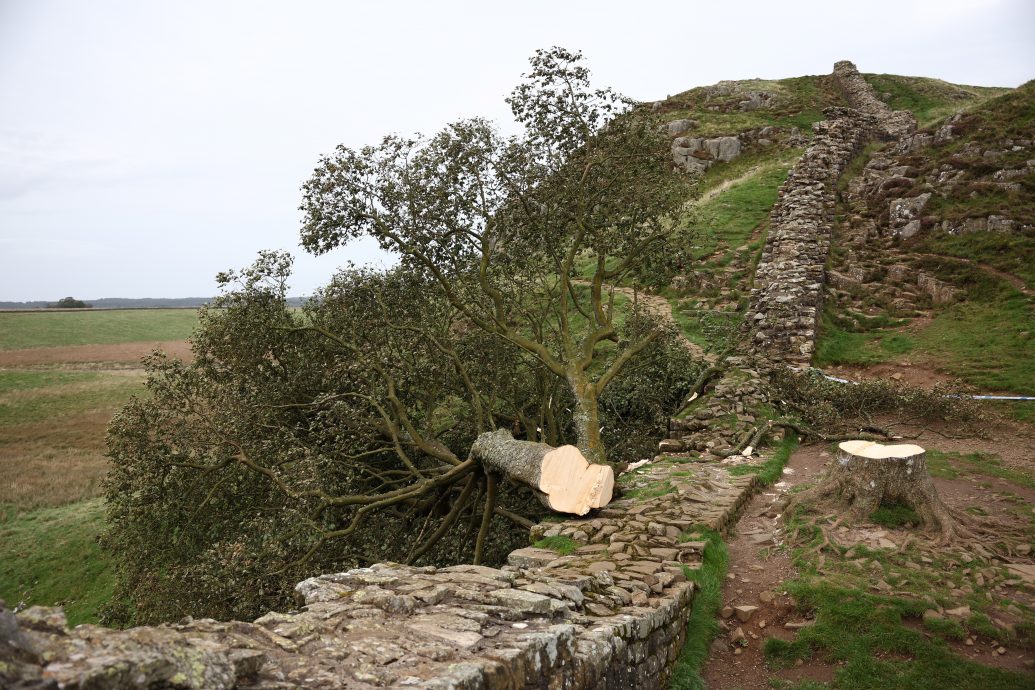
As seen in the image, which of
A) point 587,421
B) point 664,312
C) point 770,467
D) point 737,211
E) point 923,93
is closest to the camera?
point 770,467

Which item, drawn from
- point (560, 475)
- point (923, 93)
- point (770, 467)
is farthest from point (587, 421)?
point (923, 93)

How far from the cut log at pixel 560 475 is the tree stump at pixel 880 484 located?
3001 mm

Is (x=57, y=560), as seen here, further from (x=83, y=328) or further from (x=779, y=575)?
(x=83, y=328)

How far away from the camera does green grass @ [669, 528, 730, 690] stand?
6.91m

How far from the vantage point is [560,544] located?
348 inches

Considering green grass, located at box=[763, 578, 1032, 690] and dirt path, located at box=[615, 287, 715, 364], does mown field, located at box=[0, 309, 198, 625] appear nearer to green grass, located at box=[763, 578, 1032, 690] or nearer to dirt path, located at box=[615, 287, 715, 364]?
green grass, located at box=[763, 578, 1032, 690]

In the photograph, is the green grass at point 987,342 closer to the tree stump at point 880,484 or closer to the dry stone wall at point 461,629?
the tree stump at point 880,484

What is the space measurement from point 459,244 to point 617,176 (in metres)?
3.88

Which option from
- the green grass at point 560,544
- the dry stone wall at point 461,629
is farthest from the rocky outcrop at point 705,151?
the green grass at point 560,544

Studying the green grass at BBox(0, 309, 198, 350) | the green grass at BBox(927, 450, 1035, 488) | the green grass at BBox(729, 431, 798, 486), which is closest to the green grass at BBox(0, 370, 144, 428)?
the green grass at BBox(0, 309, 198, 350)

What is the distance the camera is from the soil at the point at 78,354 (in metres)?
32.6

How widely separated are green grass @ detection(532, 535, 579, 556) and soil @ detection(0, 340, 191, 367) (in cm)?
2716

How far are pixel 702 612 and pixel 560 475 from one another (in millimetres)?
3325

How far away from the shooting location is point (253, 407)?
42.4 feet
